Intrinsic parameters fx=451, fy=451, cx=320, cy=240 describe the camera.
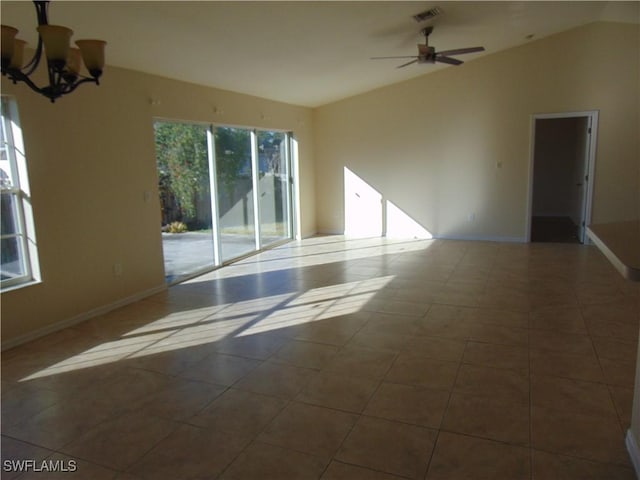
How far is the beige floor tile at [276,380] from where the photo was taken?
2.90m

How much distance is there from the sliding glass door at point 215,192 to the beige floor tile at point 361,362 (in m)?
3.03

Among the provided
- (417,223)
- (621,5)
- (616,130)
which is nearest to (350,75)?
(417,223)

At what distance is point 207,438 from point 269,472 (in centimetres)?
46

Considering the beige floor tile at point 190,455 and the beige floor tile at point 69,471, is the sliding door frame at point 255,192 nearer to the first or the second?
the beige floor tile at point 190,455

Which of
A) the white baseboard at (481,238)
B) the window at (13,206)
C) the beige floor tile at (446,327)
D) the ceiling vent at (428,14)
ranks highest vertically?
the ceiling vent at (428,14)

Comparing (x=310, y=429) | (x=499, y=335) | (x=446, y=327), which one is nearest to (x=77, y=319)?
(x=310, y=429)

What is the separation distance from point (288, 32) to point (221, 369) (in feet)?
10.6

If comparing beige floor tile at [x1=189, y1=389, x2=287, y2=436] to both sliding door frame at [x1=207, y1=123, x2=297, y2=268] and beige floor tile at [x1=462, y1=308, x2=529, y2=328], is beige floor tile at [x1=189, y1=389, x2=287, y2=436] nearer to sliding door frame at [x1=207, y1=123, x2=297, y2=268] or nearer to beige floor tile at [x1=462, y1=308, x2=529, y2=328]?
beige floor tile at [x1=462, y1=308, x2=529, y2=328]

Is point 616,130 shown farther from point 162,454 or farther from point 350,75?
point 162,454

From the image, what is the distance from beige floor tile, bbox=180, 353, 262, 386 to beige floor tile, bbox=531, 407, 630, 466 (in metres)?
1.85

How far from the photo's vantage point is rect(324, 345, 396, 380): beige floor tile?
3.10m

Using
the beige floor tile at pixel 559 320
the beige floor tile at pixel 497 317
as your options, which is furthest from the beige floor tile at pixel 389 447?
the beige floor tile at pixel 559 320

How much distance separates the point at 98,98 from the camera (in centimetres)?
428

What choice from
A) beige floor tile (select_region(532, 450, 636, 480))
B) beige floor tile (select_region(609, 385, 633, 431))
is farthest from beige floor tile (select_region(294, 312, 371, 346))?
beige floor tile (select_region(609, 385, 633, 431))
